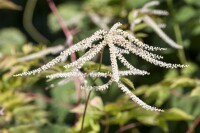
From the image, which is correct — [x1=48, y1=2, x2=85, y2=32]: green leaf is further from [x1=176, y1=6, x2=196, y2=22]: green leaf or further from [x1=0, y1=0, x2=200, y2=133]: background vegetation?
[x1=176, y1=6, x2=196, y2=22]: green leaf

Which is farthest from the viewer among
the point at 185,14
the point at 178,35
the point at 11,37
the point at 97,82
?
the point at 11,37

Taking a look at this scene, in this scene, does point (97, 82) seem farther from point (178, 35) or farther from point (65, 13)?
point (65, 13)

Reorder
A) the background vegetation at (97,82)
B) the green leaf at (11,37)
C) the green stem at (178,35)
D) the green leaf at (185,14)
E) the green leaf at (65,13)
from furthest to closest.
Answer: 1. the green leaf at (11,37)
2. the green leaf at (65,13)
3. the green leaf at (185,14)
4. the green stem at (178,35)
5. the background vegetation at (97,82)

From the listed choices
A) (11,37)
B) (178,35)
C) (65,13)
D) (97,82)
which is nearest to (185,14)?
(178,35)

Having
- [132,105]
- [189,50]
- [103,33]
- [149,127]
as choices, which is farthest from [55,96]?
[103,33]

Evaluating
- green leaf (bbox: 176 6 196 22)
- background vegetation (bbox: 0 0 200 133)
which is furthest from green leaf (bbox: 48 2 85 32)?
green leaf (bbox: 176 6 196 22)

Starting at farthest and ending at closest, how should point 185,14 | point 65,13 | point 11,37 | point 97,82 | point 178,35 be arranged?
point 11,37
point 65,13
point 185,14
point 178,35
point 97,82

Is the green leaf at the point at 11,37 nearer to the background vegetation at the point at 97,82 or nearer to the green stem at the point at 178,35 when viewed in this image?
the background vegetation at the point at 97,82

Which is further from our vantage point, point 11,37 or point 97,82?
point 11,37

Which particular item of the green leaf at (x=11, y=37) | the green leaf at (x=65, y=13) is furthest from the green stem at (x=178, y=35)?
the green leaf at (x=11, y=37)

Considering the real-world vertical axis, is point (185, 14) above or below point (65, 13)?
below
